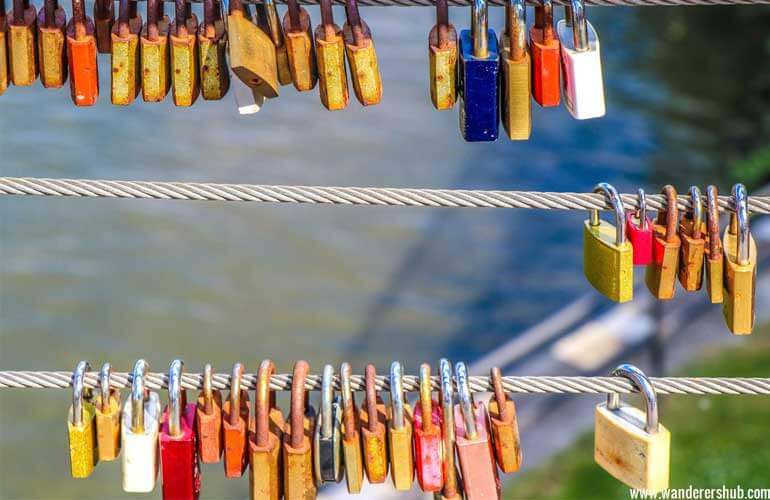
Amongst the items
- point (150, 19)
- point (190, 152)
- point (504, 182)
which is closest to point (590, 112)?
point (150, 19)

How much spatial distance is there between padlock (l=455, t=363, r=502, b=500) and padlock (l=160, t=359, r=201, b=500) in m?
0.52

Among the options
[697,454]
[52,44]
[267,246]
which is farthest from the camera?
[267,246]

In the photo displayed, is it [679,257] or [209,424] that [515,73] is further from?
[209,424]

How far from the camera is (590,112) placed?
2.72 metres

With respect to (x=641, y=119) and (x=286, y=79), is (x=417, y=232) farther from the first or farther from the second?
(x=286, y=79)

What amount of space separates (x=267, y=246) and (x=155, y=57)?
6690 millimetres

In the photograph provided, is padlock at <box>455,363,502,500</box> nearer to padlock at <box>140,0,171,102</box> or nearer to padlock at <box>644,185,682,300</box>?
padlock at <box>644,185,682,300</box>

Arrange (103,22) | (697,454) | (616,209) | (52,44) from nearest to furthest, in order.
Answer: (616,209), (52,44), (103,22), (697,454)

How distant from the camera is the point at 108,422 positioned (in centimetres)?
246

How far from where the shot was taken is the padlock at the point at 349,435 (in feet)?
7.86

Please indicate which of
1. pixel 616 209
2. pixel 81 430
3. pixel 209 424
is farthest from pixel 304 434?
pixel 616 209

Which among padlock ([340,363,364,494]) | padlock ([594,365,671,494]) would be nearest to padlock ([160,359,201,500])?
padlock ([340,363,364,494])

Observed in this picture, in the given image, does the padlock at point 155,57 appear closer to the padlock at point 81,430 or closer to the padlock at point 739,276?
the padlock at point 81,430

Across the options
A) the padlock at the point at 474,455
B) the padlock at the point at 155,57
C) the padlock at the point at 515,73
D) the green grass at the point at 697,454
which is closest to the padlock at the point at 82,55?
the padlock at the point at 155,57
